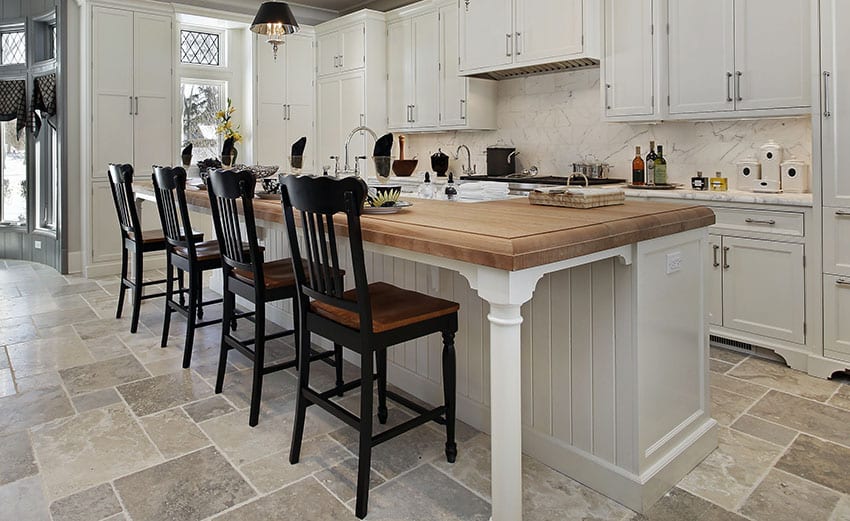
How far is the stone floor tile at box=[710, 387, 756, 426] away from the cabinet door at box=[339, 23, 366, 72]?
480 cm

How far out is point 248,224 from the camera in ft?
8.34

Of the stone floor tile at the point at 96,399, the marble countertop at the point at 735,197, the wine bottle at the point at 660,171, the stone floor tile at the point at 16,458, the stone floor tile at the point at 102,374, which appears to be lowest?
the stone floor tile at the point at 16,458

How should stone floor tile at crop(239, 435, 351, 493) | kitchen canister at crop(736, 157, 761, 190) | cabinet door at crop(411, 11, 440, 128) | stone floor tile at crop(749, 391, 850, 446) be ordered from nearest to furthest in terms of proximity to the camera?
stone floor tile at crop(239, 435, 351, 493) < stone floor tile at crop(749, 391, 850, 446) < kitchen canister at crop(736, 157, 761, 190) < cabinet door at crop(411, 11, 440, 128)

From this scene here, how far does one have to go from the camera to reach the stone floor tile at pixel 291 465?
7.11 ft

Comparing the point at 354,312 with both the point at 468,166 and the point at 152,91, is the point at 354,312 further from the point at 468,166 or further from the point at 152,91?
the point at 152,91

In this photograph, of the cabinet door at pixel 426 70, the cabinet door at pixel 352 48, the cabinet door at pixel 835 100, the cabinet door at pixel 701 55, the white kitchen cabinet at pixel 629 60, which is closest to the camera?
the cabinet door at pixel 835 100

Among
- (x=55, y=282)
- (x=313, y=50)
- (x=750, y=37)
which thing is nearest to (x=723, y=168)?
(x=750, y=37)

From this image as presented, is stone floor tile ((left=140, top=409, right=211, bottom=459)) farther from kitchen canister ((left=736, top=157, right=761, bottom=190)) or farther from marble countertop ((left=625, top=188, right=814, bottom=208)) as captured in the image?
kitchen canister ((left=736, top=157, right=761, bottom=190))

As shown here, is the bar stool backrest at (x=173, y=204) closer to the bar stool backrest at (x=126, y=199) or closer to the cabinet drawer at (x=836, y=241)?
the bar stool backrest at (x=126, y=199)

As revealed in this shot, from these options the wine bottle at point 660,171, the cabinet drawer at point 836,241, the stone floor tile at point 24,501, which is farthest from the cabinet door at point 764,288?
the stone floor tile at point 24,501

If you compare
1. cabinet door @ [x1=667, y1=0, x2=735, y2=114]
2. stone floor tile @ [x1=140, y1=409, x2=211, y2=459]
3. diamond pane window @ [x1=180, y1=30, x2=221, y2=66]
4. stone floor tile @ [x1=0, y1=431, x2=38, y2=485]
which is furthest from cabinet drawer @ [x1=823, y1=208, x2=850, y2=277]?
diamond pane window @ [x1=180, y1=30, x2=221, y2=66]

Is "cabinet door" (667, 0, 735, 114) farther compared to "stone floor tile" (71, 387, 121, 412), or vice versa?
"cabinet door" (667, 0, 735, 114)

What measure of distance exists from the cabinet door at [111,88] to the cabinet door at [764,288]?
5.34m

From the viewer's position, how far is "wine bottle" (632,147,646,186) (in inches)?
173
